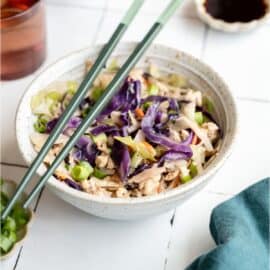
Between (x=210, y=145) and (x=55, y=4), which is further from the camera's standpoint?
(x=55, y=4)

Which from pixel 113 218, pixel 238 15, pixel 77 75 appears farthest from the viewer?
pixel 238 15

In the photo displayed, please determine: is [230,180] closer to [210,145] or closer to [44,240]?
[210,145]

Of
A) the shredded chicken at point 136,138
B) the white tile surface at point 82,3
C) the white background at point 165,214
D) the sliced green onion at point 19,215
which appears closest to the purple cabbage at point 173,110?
the shredded chicken at point 136,138

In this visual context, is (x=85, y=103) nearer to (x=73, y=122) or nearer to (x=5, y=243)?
(x=73, y=122)

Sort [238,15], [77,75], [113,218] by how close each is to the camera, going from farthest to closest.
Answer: [238,15] → [77,75] → [113,218]

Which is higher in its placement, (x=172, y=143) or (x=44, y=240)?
(x=172, y=143)

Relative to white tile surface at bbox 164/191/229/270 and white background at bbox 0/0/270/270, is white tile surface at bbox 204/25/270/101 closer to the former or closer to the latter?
white background at bbox 0/0/270/270

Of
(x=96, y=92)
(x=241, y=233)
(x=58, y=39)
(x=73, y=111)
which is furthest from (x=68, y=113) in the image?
(x=58, y=39)

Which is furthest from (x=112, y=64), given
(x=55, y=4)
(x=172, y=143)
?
(x=55, y=4)
